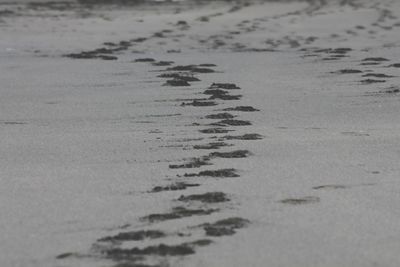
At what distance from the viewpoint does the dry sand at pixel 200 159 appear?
283 centimetres

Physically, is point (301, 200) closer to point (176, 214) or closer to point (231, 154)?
point (176, 214)

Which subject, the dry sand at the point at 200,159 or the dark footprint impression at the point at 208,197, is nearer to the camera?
the dry sand at the point at 200,159

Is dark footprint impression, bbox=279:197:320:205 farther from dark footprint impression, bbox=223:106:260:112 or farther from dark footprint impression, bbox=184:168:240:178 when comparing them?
dark footprint impression, bbox=223:106:260:112

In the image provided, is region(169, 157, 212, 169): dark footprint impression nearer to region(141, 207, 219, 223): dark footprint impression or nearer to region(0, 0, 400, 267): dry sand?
region(0, 0, 400, 267): dry sand

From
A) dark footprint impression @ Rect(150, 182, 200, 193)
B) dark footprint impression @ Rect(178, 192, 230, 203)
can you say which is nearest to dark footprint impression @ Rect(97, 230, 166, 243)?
dark footprint impression @ Rect(178, 192, 230, 203)

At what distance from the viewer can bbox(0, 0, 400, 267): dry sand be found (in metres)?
2.83

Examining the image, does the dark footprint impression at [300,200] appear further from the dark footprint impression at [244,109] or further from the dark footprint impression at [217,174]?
the dark footprint impression at [244,109]

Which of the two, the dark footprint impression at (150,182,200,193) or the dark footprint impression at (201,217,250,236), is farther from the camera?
the dark footprint impression at (150,182,200,193)

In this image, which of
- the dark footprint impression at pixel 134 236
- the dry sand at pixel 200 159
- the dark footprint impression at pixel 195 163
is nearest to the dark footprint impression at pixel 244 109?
the dry sand at pixel 200 159

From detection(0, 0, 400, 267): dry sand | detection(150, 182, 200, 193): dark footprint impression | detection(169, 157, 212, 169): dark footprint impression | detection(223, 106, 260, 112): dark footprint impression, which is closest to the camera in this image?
detection(0, 0, 400, 267): dry sand

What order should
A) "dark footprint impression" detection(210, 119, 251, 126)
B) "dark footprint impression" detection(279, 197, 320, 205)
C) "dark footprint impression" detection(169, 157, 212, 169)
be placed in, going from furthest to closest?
"dark footprint impression" detection(210, 119, 251, 126) → "dark footprint impression" detection(169, 157, 212, 169) → "dark footprint impression" detection(279, 197, 320, 205)

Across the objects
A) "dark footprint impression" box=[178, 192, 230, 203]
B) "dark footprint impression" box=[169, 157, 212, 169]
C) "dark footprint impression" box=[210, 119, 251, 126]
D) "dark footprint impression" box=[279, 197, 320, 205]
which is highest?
"dark footprint impression" box=[210, 119, 251, 126]

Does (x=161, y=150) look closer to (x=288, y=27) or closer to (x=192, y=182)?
(x=192, y=182)

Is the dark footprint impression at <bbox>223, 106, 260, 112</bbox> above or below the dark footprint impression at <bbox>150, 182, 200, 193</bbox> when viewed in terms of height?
above
